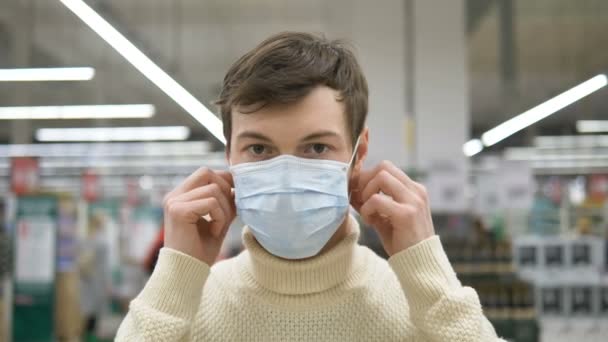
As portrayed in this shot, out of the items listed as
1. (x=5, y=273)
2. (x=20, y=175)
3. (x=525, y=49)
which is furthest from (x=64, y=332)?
(x=525, y=49)

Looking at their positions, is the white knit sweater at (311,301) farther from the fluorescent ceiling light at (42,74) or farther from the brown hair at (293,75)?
the fluorescent ceiling light at (42,74)

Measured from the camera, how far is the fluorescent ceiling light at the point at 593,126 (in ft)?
43.2

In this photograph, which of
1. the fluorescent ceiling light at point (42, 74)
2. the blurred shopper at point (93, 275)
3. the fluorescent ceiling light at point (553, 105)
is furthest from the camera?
the blurred shopper at point (93, 275)

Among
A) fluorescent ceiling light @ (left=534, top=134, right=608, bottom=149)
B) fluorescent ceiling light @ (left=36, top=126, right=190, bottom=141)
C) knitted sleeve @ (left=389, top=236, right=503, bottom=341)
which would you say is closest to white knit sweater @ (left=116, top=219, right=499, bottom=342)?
knitted sleeve @ (left=389, top=236, right=503, bottom=341)

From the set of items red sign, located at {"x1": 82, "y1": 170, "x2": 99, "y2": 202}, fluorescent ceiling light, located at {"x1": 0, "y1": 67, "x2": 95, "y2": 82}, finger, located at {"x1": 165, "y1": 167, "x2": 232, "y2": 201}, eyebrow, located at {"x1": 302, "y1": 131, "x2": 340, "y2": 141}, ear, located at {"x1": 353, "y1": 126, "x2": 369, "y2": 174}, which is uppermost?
fluorescent ceiling light, located at {"x1": 0, "y1": 67, "x2": 95, "y2": 82}

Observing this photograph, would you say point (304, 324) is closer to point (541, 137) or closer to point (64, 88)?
point (64, 88)

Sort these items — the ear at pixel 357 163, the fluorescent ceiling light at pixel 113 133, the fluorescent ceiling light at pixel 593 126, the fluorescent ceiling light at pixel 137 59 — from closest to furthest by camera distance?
the ear at pixel 357 163 → the fluorescent ceiling light at pixel 137 59 → the fluorescent ceiling light at pixel 113 133 → the fluorescent ceiling light at pixel 593 126

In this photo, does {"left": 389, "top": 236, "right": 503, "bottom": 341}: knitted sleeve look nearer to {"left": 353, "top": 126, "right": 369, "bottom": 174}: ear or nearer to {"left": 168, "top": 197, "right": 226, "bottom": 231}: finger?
{"left": 353, "top": 126, "right": 369, "bottom": 174}: ear

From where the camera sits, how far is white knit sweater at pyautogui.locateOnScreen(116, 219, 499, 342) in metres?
1.28

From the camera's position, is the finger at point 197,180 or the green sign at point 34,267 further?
the green sign at point 34,267

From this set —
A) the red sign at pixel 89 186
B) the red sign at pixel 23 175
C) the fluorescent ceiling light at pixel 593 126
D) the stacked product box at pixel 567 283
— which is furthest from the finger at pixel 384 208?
the fluorescent ceiling light at pixel 593 126

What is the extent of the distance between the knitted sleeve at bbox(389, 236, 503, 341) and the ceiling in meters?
6.07

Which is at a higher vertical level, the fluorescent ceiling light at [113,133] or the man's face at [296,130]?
the man's face at [296,130]

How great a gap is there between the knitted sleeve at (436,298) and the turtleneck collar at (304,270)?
0.49 feet
